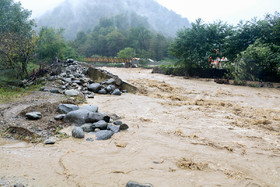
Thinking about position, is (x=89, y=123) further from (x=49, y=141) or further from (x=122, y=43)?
(x=122, y=43)

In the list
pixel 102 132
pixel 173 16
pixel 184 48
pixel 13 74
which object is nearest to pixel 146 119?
pixel 102 132

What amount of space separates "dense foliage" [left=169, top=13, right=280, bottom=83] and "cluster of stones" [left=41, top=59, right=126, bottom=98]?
8.75 meters

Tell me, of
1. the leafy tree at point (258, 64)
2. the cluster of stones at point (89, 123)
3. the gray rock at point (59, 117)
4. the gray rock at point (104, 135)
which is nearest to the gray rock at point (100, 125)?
the cluster of stones at point (89, 123)

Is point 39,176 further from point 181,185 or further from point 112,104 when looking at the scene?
point 112,104

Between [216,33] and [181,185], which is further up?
[216,33]

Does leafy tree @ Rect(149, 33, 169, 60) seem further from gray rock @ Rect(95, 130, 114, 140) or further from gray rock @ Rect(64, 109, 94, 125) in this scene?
gray rock @ Rect(95, 130, 114, 140)

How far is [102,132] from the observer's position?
13.1 feet

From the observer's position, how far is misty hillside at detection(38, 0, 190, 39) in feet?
393

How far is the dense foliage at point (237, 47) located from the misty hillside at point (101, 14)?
100191 millimetres

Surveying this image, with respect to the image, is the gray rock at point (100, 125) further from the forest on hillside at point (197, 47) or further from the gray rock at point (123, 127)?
the forest on hillside at point (197, 47)

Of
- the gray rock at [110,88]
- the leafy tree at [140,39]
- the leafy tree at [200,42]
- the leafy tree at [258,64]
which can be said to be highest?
the leafy tree at [140,39]

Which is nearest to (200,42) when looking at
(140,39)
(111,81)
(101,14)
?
(111,81)

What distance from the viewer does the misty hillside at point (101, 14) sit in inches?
4715

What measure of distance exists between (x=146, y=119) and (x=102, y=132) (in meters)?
1.49
